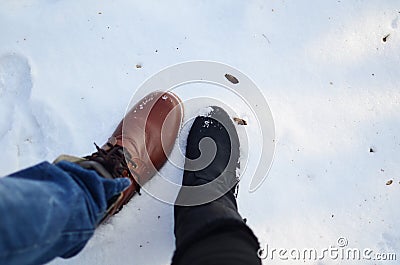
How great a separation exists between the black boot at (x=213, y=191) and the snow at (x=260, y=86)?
51mm

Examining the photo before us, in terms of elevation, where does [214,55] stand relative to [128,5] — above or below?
below

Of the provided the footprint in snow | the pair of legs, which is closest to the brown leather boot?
the pair of legs

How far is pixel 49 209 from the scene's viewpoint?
679 mm

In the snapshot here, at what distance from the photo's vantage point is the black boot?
0.84 meters

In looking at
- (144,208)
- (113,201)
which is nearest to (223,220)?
(113,201)

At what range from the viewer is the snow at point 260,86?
1.15 metres

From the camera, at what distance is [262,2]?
1294 millimetres

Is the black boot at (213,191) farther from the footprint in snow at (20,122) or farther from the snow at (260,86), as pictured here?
the footprint in snow at (20,122)

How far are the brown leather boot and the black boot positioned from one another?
69mm

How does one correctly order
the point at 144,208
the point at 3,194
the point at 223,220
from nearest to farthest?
1. the point at 3,194
2. the point at 223,220
3. the point at 144,208

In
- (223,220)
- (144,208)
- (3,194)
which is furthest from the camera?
(144,208)

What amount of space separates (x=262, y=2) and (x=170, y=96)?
42cm

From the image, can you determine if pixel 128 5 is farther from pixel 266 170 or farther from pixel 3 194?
pixel 3 194

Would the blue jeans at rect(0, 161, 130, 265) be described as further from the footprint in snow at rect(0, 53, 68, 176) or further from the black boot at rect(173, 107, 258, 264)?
the footprint in snow at rect(0, 53, 68, 176)
